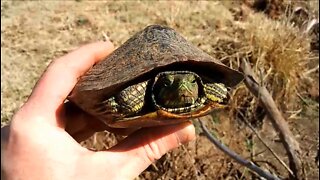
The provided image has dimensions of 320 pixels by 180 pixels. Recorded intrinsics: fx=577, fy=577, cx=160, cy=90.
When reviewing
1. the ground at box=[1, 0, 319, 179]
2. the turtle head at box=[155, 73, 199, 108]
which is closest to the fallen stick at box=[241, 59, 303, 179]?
the ground at box=[1, 0, 319, 179]

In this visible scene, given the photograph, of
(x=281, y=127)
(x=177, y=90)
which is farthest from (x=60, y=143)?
(x=281, y=127)

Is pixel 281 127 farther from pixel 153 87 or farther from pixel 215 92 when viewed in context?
pixel 153 87

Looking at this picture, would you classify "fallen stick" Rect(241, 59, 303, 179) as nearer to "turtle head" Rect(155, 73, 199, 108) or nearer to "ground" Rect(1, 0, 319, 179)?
"ground" Rect(1, 0, 319, 179)

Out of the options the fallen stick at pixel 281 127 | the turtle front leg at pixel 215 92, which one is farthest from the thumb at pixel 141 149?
the fallen stick at pixel 281 127

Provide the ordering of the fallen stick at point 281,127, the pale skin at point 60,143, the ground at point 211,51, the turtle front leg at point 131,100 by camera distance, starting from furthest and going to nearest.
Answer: the ground at point 211,51 < the fallen stick at point 281,127 < the turtle front leg at point 131,100 < the pale skin at point 60,143

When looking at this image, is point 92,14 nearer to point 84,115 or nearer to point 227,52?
point 227,52

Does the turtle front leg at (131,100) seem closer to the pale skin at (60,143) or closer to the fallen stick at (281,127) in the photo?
the pale skin at (60,143)
